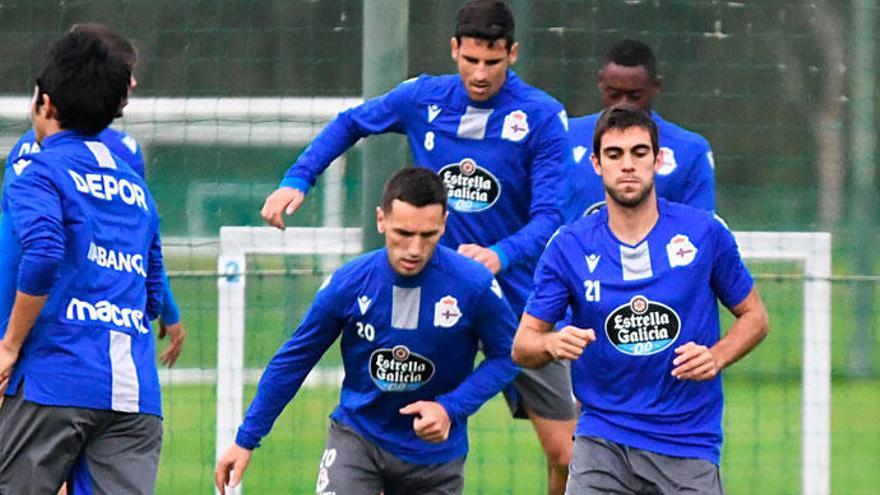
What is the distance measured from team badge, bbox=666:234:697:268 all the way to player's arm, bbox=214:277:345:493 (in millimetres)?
1185

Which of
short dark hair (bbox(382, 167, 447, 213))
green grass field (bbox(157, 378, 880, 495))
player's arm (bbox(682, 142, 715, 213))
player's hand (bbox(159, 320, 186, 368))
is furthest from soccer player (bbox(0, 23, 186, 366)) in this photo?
green grass field (bbox(157, 378, 880, 495))

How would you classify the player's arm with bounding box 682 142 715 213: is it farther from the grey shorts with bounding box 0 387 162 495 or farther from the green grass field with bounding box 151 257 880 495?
the grey shorts with bounding box 0 387 162 495

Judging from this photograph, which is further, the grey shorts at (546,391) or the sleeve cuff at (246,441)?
the grey shorts at (546,391)

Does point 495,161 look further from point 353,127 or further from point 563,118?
point 353,127

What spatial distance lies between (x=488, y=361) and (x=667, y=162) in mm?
1306

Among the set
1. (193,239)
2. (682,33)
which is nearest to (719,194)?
(682,33)

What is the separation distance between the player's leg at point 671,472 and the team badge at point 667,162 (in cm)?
165

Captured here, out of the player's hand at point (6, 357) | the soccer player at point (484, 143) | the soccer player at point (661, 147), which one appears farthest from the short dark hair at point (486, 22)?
the player's hand at point (6, 357)

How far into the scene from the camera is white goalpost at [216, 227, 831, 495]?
29.0 ft

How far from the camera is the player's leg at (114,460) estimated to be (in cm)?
623

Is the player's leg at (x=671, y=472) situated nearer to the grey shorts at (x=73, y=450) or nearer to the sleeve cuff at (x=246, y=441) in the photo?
the sleeve cuff at (x=246, y=441)

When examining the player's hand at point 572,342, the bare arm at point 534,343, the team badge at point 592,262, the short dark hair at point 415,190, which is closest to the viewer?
the player's hand at point 572,342

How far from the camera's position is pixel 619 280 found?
6.34m

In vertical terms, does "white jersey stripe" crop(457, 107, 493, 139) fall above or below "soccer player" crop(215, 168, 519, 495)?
above
